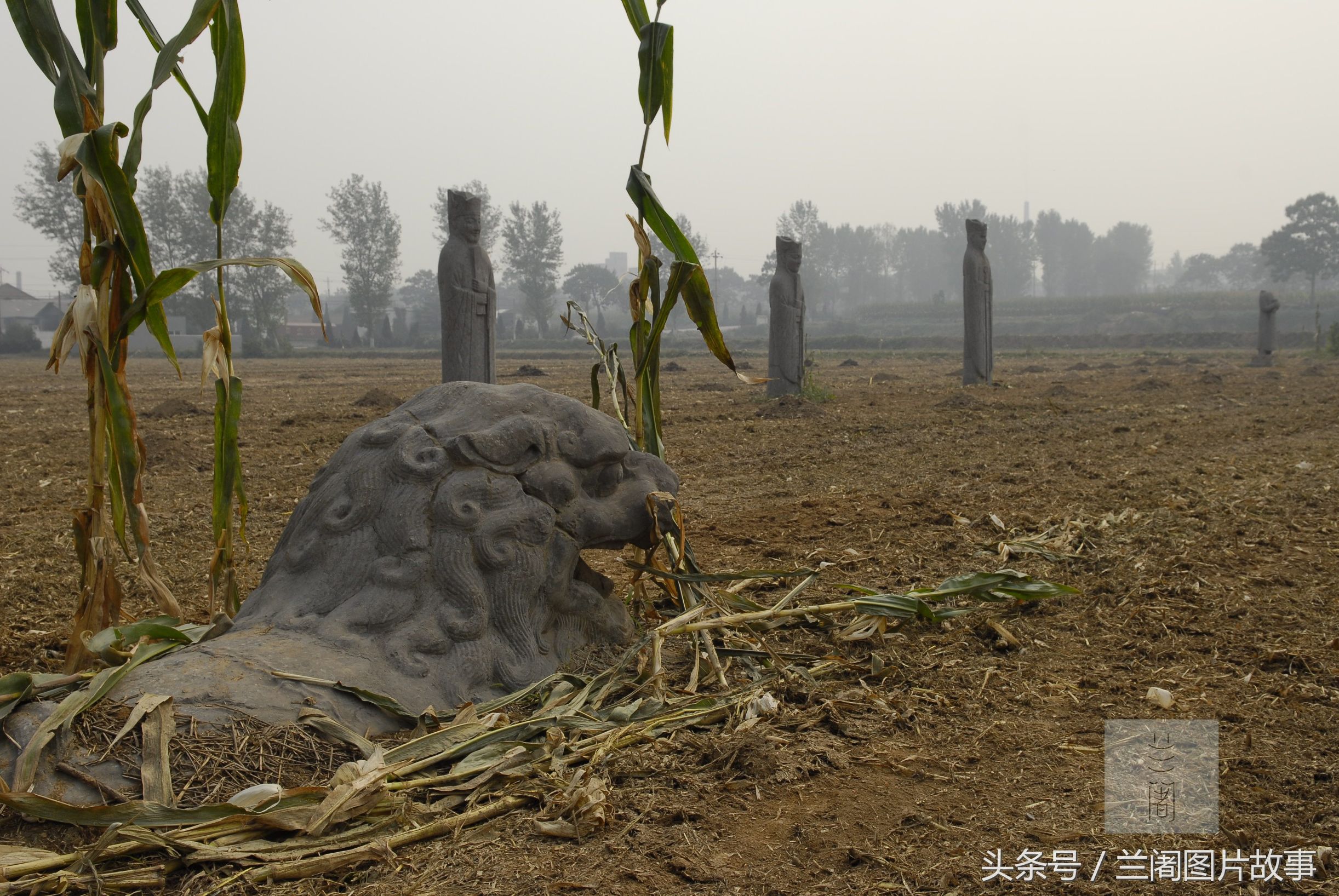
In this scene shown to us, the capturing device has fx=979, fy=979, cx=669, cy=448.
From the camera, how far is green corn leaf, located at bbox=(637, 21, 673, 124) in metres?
3.76

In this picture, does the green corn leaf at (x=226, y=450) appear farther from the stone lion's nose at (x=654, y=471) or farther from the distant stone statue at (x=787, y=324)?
the distant stone statue at (x=787, y=324)

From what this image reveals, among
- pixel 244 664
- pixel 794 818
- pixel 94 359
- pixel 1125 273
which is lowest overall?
pixel 794 818

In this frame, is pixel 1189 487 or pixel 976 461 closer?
pixel 1189 487

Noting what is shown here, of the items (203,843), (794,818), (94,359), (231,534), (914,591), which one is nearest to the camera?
(203,843)

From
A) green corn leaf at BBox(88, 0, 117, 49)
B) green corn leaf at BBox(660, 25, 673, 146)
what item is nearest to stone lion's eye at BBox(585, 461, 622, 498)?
green corn leaf at BBox(660, 25, 673, 146)

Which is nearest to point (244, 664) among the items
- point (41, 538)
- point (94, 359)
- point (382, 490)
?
point (382, 490)

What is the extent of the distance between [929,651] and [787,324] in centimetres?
1183

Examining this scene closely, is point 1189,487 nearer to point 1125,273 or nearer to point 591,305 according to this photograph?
point 591,305

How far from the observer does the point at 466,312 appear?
413 inches

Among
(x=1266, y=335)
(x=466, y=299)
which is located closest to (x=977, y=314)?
(x=1266, y=335)

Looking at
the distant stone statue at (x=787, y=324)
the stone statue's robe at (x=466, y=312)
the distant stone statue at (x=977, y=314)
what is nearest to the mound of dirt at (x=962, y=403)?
the distant stone statue at (x=787, y=324)

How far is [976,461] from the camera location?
8133 millimetres

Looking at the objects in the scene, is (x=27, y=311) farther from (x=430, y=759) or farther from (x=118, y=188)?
(x=430, y=759)

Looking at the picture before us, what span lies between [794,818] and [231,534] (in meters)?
2.26
